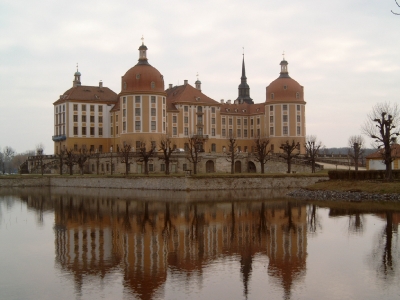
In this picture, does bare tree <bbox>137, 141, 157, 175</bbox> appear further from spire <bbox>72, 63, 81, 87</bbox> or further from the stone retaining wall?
spire <bbox>72, 63, 81, 87</bbox>

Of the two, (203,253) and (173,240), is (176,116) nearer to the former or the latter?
(173,240)

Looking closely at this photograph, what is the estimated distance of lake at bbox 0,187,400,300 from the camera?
1504 centimetres

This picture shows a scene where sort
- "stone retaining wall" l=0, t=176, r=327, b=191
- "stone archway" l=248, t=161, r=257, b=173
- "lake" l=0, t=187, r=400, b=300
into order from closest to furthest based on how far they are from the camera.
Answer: "lake" l=0, t=187, r=400, b=300 < "stone retaining wall" l=0, t=176, r=327, b=191 < "stone archway" l=248, t=161, r=257, b=173

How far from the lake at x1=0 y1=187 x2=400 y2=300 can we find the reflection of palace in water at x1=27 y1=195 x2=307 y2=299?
1.7 inches

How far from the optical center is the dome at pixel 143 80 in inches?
2820

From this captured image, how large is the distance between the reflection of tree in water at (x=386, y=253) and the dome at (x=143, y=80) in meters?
49.9

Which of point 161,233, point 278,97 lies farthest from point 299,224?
point 278,97

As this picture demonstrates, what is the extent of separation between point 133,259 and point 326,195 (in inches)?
1099

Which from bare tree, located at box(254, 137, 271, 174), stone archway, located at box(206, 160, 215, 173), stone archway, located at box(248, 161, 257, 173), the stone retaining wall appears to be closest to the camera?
the stone retaining wall

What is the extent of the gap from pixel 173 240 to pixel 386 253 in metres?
8.86

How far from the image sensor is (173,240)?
75.0 feet

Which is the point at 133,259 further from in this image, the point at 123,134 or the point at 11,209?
the point at 123,134

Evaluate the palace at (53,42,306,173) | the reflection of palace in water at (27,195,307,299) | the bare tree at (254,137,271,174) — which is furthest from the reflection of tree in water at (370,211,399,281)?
the palace at (53,42,306,173)

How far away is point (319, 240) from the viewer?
2295 cm
